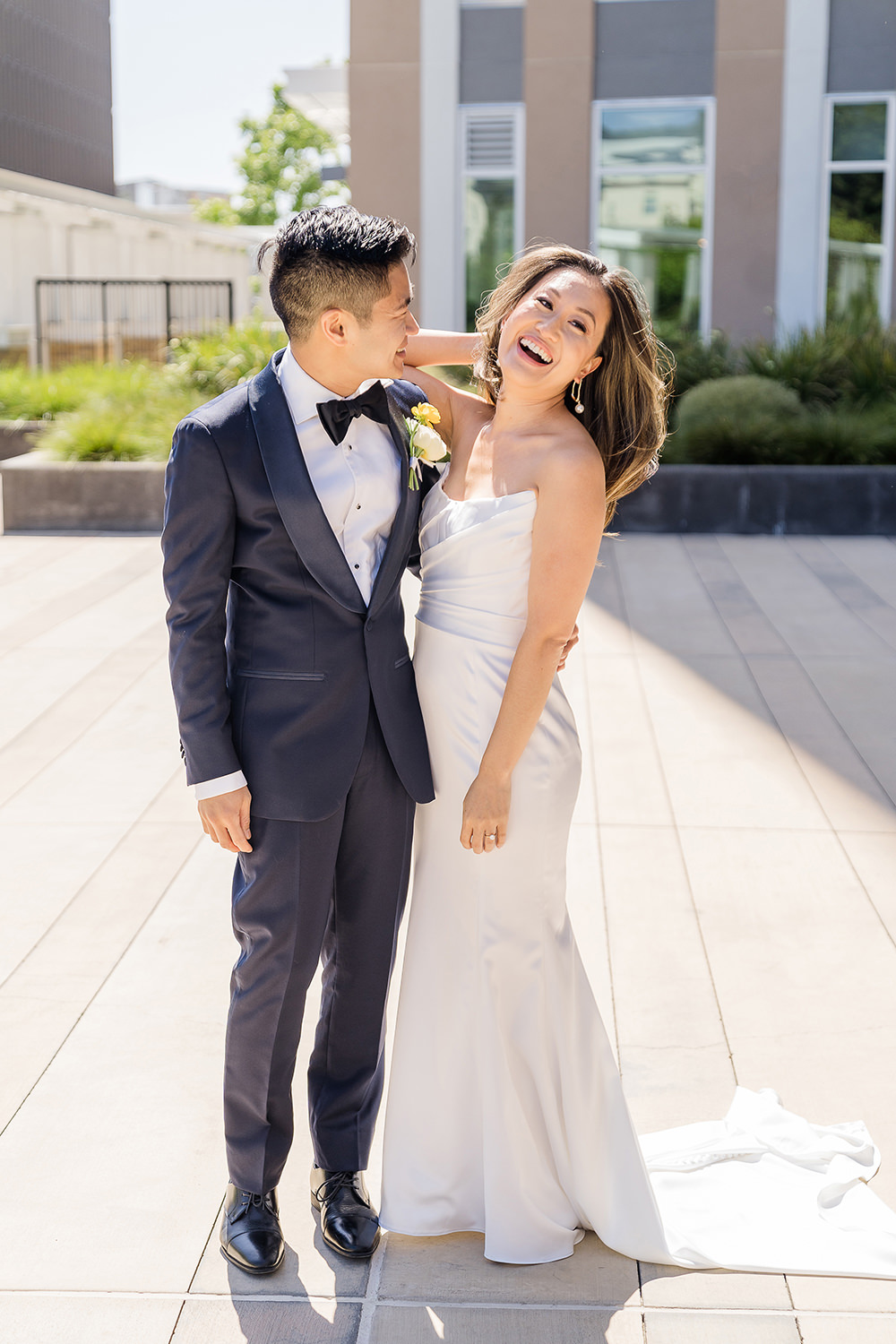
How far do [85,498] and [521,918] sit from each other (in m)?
10.0

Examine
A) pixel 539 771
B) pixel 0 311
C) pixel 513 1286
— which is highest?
pixel 0 311

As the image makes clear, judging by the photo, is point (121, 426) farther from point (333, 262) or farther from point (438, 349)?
point (333, 262)

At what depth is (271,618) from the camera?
92.7 inches

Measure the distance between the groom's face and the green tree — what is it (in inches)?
2275

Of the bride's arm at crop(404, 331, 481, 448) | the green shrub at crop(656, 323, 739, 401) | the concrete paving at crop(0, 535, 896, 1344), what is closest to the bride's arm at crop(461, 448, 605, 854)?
the bride's arm at crop(404, 331, 481, 448)

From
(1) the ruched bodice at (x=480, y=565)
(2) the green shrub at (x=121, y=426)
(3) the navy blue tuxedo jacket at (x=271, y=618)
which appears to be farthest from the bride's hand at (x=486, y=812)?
(2) the green shrub at (x=121, y=426)

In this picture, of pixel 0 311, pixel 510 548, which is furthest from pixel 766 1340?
pixel 0 311

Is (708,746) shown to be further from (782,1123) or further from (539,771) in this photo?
(539,771)

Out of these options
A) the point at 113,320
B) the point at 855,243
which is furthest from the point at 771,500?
the point at 113,320

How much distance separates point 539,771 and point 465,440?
0.70 meters

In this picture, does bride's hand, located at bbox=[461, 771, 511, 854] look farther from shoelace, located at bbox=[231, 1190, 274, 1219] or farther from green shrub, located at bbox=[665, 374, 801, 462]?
green shrub, located at bbox=[665, 374, 801, 462]

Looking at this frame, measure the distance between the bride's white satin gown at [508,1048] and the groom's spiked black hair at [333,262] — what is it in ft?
1.51

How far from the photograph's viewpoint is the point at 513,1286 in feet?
8.18

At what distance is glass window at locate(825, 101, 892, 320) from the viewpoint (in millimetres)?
15180
